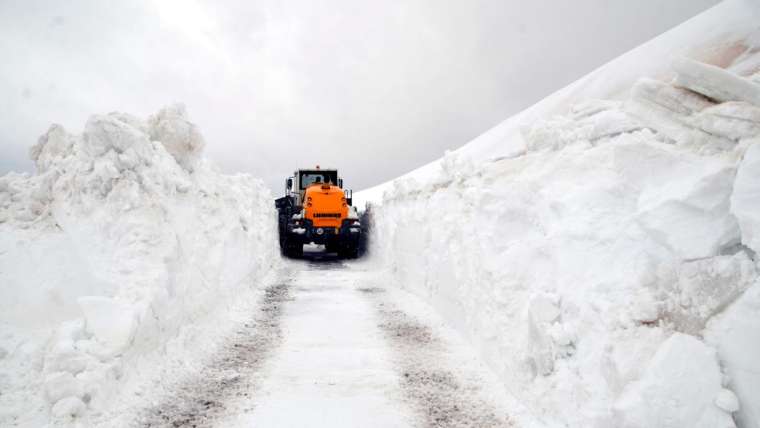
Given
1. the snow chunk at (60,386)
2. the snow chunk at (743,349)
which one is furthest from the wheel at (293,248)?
the snow chunk at (743,349)

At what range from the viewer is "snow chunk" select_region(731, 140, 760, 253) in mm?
3227

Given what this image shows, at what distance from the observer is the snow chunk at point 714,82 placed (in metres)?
4.27

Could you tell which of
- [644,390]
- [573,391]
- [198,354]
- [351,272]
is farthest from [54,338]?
[351,272]

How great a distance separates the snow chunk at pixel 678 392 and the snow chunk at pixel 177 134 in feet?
24.1

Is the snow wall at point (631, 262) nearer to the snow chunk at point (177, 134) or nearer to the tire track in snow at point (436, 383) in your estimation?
the tire track in snow at point (436, 383)

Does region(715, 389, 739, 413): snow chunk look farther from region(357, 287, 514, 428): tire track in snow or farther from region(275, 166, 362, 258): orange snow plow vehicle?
region(275, 166, 362, 258): orange snow plow vehicle

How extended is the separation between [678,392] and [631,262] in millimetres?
1322

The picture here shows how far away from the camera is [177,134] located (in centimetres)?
781

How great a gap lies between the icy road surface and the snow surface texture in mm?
730

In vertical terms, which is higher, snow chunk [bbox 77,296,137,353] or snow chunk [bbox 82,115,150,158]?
snow chunk [bbox 82,115,150,158]

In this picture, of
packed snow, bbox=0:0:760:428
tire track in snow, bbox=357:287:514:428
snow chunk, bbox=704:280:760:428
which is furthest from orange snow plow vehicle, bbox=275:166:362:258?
snow chunk, bbox=704:280:760:428

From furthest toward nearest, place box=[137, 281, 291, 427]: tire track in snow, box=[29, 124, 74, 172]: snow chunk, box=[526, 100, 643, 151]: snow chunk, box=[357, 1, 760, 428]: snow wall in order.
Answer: box=[29, 124, 74, 172]: snow chunk, box=[526, 100, 643, 151]: snow chunk, box=[137, 281, 291, 427]: tire track in snow, box=[357, 1, 760, 428]: snow wall

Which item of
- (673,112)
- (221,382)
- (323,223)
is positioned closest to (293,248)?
(323,223)

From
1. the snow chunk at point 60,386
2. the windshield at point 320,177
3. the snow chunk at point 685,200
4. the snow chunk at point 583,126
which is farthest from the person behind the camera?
the windshield at point 320,177
